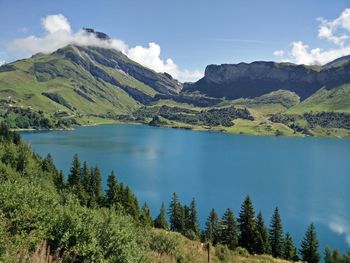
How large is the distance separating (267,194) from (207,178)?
102ft

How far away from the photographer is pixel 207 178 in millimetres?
149250

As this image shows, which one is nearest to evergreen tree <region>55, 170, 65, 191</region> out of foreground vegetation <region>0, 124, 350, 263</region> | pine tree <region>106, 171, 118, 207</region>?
pine tree <region>106, 171, 118, 207</region>

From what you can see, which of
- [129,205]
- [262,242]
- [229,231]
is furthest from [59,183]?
[262,242]

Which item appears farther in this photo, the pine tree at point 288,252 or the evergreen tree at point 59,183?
the evergreen tree at point 59,183

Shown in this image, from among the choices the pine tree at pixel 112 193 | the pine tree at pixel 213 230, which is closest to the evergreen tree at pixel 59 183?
the pine tree at pixel 112 193

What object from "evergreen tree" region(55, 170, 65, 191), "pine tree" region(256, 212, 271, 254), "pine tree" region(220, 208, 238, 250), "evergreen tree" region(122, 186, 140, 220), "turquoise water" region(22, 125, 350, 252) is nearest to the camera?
"pine tree" region(256, 212, 271, 254)

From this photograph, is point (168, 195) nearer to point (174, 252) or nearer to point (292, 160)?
point (174, 252)

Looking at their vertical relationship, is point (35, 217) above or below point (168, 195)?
above

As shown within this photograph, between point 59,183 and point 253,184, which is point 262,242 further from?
point 253,184

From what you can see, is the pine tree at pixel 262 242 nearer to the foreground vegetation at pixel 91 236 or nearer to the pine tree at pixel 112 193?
the foreground vegetation at pixel 91 236

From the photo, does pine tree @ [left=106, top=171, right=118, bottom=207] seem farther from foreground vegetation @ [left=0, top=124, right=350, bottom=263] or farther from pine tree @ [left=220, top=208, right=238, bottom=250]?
pine tree @ [left=220, top=208, right=238, bottom=250]

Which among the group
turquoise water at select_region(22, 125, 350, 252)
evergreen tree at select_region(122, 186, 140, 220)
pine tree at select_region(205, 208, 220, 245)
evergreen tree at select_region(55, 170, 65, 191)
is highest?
evergreen tree at select_region(55, 170, 65, 191)

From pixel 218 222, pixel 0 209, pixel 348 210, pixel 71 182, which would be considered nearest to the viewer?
pixel 0 209

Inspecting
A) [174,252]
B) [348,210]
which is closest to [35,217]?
[174,252]
